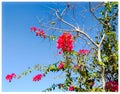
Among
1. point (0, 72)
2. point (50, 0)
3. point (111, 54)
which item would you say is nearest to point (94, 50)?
point (111, 54)

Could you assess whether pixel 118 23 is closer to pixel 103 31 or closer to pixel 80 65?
pixel 103 31

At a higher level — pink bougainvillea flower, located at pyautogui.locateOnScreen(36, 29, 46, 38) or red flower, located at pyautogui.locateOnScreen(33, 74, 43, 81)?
pink bougainvillea flower, located at pyautogui.locateOnScreen(36, 29, 46, 38)

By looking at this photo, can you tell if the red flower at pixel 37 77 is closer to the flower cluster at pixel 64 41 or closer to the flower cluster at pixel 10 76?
the flower cluster at pixel 10 76

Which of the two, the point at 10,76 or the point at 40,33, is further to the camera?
the point at 40,33

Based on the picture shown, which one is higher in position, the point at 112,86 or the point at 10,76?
the point at 10,76

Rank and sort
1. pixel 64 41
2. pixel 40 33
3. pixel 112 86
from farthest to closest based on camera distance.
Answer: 1. pixel 40 33
2. pixel 64 41
3. pixel 112 86

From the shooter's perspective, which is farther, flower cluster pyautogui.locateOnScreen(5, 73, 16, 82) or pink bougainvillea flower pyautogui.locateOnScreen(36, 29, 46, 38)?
pink bougainvillea flower pyautogui.locateOnScreen(36, 29, 46, 38)

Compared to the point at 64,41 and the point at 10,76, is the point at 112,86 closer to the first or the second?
the point at 64,41

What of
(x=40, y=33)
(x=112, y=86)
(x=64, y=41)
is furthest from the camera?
(x=40, y=33)

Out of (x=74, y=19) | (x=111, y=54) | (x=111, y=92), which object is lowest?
(x=111, y=92)

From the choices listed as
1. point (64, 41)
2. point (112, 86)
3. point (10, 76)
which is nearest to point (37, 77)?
point (10, 76)

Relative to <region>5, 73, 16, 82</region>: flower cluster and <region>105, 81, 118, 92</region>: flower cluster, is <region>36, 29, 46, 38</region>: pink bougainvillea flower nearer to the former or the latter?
<region>5, 73, 16, 82</region>: flower cluster

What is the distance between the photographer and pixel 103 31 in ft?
16.6

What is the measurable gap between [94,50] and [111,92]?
0.47m
